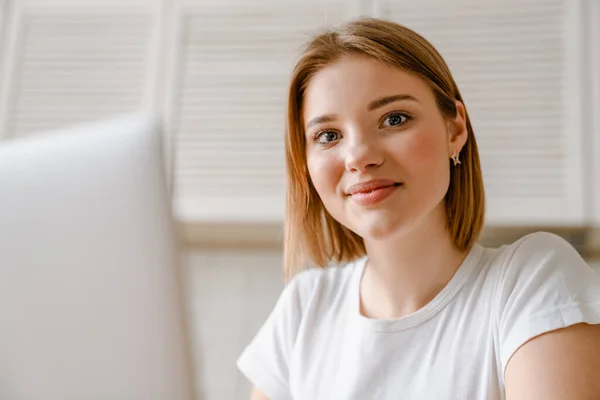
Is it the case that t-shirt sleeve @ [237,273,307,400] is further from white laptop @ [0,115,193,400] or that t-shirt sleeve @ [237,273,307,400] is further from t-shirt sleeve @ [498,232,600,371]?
white laptop @ [0,115,193,400]

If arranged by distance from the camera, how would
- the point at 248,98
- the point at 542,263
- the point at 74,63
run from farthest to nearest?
the point at 74,63 → the point at 248,98 → the point at 542,263

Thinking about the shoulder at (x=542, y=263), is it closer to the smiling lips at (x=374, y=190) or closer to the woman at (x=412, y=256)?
the woman at (x=412, y=256)

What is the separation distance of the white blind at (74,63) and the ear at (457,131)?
50.7 inches

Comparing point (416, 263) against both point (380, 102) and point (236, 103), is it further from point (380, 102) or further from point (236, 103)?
point (236, 103)

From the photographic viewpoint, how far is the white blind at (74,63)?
2117 mm

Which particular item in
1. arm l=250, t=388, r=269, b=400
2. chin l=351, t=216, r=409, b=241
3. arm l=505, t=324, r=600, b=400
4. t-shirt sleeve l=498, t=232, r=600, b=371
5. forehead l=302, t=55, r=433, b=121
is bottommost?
arm l=250, t=388, r=269, b=400

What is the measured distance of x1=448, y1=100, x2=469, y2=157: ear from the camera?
105 cm

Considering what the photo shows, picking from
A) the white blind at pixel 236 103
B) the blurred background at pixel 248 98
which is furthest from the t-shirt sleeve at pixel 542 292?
the white blind at pixel 236 103

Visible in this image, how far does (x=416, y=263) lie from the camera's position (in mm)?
1057

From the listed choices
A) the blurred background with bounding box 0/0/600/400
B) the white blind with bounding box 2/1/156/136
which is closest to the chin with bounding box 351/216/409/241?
the blurred background with bounding box 0/0/600/400

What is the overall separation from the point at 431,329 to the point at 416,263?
0.35 ft

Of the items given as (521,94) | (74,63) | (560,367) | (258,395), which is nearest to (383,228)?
(560,367)

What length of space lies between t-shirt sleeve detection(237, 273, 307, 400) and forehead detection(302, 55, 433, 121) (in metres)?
0.39

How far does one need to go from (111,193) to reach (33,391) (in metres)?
0.18
